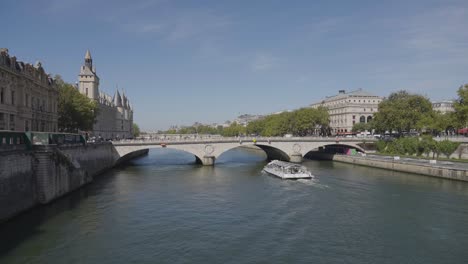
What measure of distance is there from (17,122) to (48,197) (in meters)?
20.2

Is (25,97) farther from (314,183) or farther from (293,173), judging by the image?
(314,183)

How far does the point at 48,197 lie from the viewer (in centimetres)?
3300

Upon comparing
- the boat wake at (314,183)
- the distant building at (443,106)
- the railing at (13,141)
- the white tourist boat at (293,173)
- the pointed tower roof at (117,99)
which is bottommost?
the boat wake at (314,183)

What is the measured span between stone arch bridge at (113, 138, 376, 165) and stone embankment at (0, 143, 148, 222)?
65.8 feet

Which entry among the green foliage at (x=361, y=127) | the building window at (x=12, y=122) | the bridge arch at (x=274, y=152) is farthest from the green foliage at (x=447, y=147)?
the building window at (x=12, y=122)

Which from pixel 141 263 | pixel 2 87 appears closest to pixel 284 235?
pixel 141 263

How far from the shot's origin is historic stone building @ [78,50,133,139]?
100875mm

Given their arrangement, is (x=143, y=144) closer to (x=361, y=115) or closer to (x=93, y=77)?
(x=93, y=77)

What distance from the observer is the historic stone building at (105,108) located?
331 feet

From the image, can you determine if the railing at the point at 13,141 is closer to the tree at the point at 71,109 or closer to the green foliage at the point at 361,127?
the tree at the point at 71,109

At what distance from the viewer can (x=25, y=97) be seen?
50.2 m

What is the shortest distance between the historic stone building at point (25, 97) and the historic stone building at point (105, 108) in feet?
91.0

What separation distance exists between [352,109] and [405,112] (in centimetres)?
6197

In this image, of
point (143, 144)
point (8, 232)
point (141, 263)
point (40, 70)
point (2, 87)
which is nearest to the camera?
point (141, 263)
